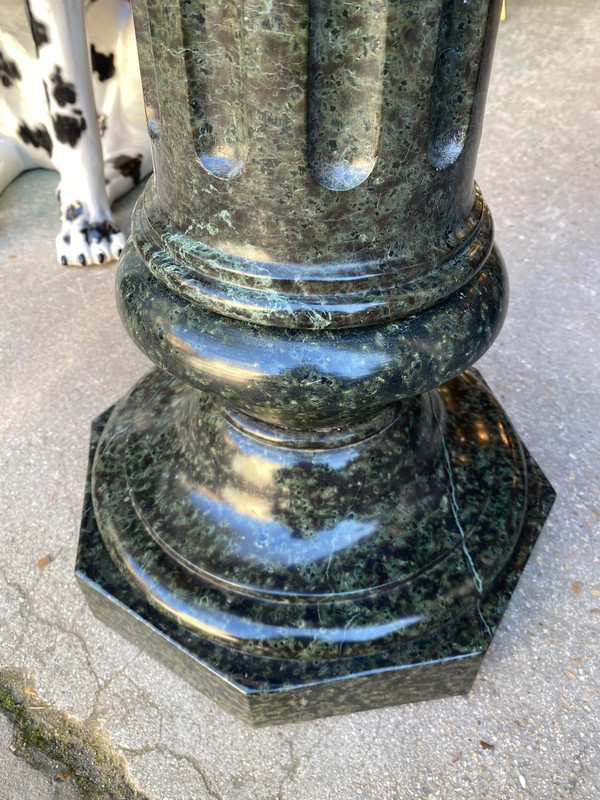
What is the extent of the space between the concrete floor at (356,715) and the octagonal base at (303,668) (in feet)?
0.14

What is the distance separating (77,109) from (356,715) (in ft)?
6.64

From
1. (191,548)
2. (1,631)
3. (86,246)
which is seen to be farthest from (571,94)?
(1,631)

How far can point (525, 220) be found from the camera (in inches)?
103

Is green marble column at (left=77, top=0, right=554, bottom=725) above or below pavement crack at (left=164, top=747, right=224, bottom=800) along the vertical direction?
above

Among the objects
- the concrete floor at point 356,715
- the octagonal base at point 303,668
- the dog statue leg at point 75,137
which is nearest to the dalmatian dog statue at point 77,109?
the dog statue leg at point 75,137

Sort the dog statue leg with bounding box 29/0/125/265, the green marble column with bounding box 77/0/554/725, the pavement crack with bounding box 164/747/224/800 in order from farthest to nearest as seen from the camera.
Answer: the dog statue leg with bounding box 29/0/125/265 → the pavement crack with bounding box 164/747/224/800 → the green marble column with bounding box 77/0/554/725

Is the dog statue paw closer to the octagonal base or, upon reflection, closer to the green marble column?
the green marble column

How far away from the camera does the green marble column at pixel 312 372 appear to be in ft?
3.15

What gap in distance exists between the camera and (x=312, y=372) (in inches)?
43.4

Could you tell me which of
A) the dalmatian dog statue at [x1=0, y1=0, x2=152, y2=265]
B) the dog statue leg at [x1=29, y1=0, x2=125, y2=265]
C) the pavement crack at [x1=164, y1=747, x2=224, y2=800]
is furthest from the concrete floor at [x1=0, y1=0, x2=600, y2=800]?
the dalmatian dog statue at [x1=0, y1=0, x2=152, y2=265]

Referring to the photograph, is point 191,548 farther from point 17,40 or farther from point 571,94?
point 571,94

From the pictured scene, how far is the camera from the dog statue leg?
2.16 metres

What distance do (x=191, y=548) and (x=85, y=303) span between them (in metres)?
1.21

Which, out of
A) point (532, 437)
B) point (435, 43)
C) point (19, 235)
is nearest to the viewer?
point (435, 43)
